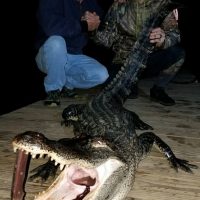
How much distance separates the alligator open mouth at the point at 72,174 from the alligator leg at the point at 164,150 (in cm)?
75

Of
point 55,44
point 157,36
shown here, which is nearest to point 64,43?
point 55,44

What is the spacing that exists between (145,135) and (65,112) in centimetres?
112

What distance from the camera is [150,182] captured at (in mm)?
2430

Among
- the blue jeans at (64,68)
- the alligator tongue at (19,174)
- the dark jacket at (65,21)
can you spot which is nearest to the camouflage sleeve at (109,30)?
the dark jacket at (65,21)

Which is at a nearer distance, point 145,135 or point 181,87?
point 145,135

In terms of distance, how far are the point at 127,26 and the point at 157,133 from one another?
1819 mm

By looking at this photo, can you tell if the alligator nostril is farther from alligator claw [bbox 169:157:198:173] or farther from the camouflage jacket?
the camouflage jacket

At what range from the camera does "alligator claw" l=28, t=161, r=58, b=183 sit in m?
2.41

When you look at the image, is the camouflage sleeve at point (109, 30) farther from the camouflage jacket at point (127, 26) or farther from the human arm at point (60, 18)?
the human arm at point (60, 18)

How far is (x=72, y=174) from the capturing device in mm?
1897

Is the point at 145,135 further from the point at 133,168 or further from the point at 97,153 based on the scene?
the point at 97,153

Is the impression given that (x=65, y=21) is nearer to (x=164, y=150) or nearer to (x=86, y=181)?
(x=164, y=150)

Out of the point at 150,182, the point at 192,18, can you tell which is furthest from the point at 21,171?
the point at 192,18

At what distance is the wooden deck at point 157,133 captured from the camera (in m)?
2.31
